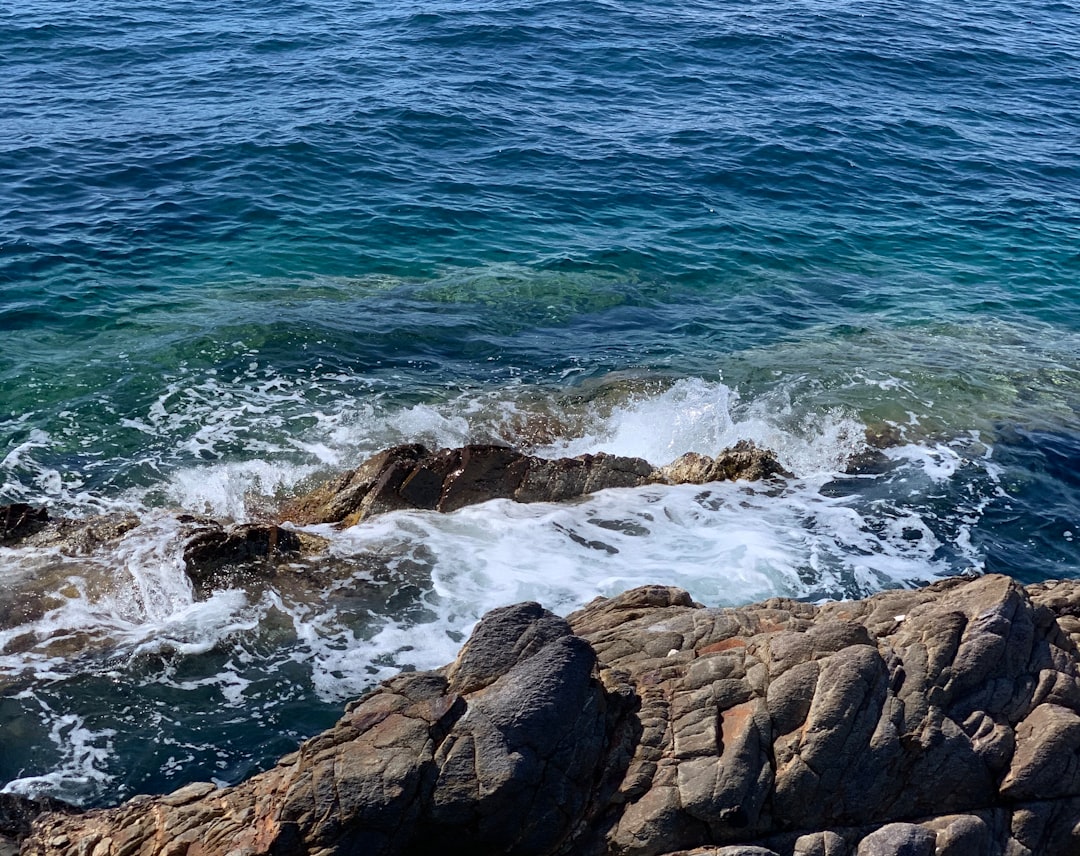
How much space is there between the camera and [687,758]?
920 centimetres

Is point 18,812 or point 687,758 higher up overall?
point 687,758

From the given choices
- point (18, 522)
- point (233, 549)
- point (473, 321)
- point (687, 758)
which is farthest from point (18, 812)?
point (473, 321)

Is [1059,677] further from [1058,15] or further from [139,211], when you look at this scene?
[1058,15]

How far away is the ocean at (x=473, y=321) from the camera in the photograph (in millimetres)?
13531

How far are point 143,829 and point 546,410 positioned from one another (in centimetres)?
1147

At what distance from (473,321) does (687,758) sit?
48.7 feet

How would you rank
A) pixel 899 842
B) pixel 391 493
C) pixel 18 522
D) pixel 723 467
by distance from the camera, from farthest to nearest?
pixel 723 467, pixel 391 493, pixel 18 522, pixel 899 842

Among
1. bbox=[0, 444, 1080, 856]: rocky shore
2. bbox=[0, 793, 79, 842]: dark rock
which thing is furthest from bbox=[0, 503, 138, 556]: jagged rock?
bbox=[0, 444, 1080, 856]: rocky shore

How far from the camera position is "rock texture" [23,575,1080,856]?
8.80m

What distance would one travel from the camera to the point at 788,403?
2069 cm

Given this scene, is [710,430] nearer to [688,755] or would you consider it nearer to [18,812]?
[688,755]

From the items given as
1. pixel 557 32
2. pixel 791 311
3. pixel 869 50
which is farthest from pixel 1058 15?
pixel 791 311

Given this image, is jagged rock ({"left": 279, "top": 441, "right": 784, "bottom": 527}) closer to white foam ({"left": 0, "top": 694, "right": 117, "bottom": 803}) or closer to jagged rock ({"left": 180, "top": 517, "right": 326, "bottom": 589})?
jagged rock ({"left": 180, "top": 517, "right": 326, "bottom": 589})

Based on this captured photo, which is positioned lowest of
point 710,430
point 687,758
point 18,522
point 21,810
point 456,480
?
point 710,430
